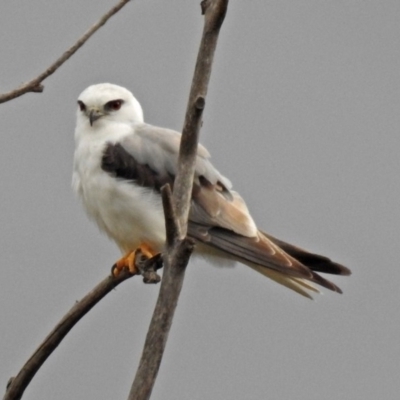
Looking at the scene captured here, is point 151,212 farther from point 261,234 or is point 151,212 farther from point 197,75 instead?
point 197,75

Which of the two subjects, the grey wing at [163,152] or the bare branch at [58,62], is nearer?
the bare branch at [58,62]

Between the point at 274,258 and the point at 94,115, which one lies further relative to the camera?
the point at 94,115

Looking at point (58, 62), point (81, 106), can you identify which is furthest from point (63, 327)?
point (81, 106)

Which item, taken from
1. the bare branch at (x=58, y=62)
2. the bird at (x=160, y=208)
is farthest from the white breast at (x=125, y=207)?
the bare branch at (x=58, y=62)

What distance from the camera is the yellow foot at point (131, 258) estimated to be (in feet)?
13.5

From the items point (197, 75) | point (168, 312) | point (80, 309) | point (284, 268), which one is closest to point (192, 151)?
point (197, 75)

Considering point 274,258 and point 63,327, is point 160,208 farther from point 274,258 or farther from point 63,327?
point 63,327

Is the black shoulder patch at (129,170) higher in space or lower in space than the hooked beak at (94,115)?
lower

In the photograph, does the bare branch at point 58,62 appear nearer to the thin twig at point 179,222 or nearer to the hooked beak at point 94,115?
the thin twig at point 179,222

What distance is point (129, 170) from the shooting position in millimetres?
4484

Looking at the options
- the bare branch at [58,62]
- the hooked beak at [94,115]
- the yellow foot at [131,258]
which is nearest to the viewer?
the bare branch at [58,62]

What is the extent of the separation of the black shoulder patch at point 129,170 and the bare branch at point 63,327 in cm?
114

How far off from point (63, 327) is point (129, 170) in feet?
4.97

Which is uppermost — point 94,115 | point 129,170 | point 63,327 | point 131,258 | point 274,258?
point 94,115
